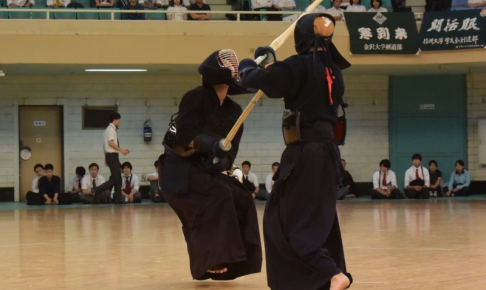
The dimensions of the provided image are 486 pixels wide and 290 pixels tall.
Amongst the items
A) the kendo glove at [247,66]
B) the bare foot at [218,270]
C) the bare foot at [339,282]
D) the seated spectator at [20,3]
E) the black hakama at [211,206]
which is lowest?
the bare foot at [218,270]

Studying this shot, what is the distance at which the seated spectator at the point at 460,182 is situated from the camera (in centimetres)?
1975

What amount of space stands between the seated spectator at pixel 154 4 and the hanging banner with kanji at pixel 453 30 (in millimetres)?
6063

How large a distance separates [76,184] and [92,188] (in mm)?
485

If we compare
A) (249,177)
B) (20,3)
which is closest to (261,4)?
(249,177)

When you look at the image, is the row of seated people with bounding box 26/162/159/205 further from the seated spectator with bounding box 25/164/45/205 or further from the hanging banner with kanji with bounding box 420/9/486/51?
the hanging banner with kanji with bounding box 420/9/486/51

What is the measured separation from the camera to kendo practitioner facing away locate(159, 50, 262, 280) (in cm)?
595

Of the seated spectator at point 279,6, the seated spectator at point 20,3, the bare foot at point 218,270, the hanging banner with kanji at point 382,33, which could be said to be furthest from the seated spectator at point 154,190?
the bare foot at point 218,270

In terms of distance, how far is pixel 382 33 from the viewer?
1781 cm

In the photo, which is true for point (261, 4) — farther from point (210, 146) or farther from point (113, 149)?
point (210, 146)

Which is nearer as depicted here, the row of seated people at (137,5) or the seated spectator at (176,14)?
the row of seated people at (137,5)

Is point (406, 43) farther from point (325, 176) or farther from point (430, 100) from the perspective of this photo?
point (325, 176)

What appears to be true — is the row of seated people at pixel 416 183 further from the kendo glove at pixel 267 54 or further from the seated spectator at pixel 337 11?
the kendo glove at pixel 267 54

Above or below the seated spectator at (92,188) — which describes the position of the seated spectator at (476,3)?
above

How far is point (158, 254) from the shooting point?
807 centimetres
